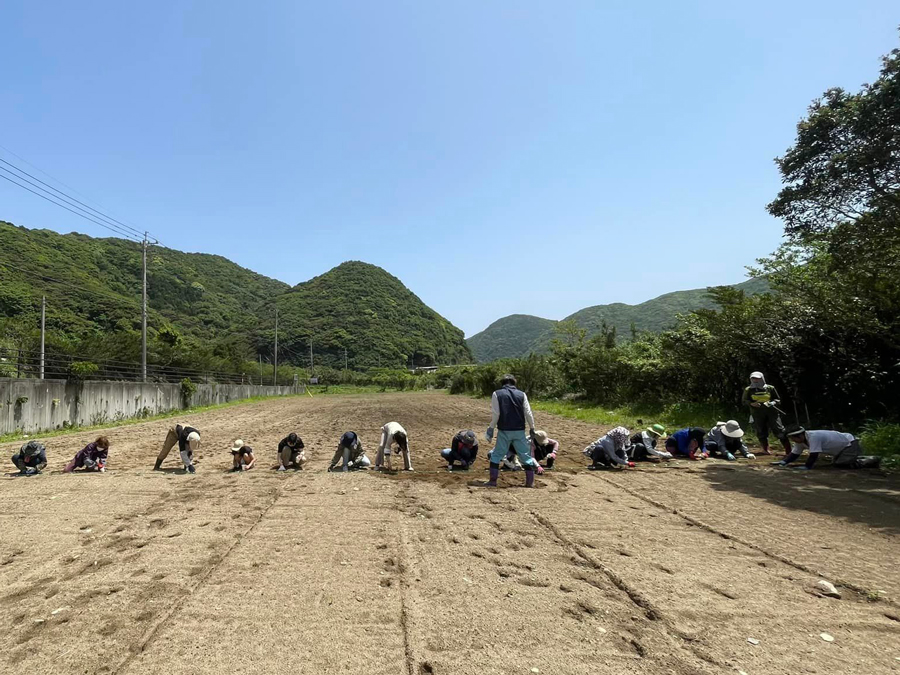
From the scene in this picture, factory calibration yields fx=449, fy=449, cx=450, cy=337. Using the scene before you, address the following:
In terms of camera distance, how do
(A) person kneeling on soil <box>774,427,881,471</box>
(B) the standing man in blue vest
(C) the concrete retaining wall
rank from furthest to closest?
(C) the concrete retaining wall → (A) person kneeling on soil <box>774,427,881,471</box> → (B) the standing man in blue vest

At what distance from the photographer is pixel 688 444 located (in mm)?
9289

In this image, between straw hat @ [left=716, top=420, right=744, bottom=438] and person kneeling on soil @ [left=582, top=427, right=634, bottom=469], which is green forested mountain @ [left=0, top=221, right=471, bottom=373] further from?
straw hat @ [left=716, top=420, right=744, bottom=438]

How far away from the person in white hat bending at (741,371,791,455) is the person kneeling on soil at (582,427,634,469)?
300 centimetres

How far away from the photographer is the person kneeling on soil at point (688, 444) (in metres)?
9.20

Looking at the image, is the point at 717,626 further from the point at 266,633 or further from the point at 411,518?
the point at 411,518

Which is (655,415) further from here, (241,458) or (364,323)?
(364,323)

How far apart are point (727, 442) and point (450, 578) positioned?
26.3ft

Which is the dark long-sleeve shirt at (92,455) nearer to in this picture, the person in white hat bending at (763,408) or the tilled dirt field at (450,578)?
the tilled dirt field at (450,578)

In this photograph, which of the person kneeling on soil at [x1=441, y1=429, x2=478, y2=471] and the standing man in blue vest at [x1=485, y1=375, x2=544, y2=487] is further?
the person kneeling on soil at [x1=441, y1=429, x2=478, y2=471]

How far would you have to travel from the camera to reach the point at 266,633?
2758 millimetres

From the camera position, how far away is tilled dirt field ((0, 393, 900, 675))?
8.38ft

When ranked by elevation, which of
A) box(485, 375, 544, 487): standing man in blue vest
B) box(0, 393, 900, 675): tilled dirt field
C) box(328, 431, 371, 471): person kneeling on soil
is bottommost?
box(0, 393, 900, 675): tilled dirt field

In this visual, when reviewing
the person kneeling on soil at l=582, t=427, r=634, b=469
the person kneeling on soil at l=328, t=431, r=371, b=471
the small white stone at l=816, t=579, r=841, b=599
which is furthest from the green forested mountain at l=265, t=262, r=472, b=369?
the small white stone at l=816, t=579, r=841, b=599

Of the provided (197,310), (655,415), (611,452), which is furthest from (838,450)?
(197,310)
